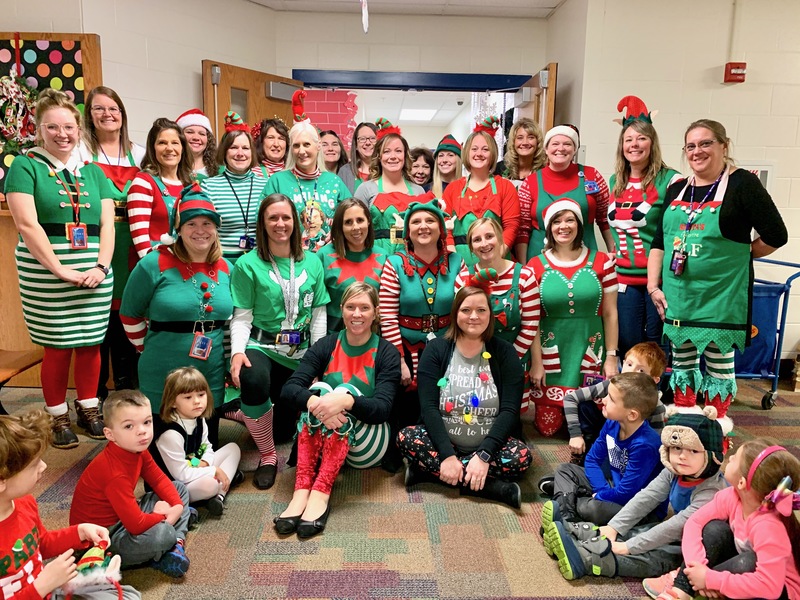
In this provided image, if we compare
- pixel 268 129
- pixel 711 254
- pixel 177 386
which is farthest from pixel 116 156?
pixel 711 254

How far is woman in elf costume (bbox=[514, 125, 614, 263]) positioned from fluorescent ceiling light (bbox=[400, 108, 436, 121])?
800 cm

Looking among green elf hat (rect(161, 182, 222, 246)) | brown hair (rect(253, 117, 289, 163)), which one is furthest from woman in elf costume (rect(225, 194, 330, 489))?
brown hair (rect(253, 117, 289, 163))

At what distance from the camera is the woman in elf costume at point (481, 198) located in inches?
126

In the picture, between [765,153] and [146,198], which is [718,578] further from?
[765,153]

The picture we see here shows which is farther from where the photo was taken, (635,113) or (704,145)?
(635,113)

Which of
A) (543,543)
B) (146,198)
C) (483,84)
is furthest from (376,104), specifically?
(543,543)

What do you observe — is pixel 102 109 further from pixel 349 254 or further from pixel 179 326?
pixel 349 254

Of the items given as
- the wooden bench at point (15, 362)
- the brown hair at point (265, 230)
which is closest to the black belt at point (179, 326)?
the brown hair at point (265, 230)

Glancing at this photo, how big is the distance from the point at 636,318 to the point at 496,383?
3.42 ft

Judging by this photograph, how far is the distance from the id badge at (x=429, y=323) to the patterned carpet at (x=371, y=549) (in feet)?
2.20

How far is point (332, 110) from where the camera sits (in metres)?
6.37

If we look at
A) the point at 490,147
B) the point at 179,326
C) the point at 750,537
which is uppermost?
the point at 490,147

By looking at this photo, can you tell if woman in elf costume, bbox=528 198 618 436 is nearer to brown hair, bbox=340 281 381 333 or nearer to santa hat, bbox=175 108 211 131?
brown hair, bbox=340 281 381 333

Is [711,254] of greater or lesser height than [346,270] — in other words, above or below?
above
